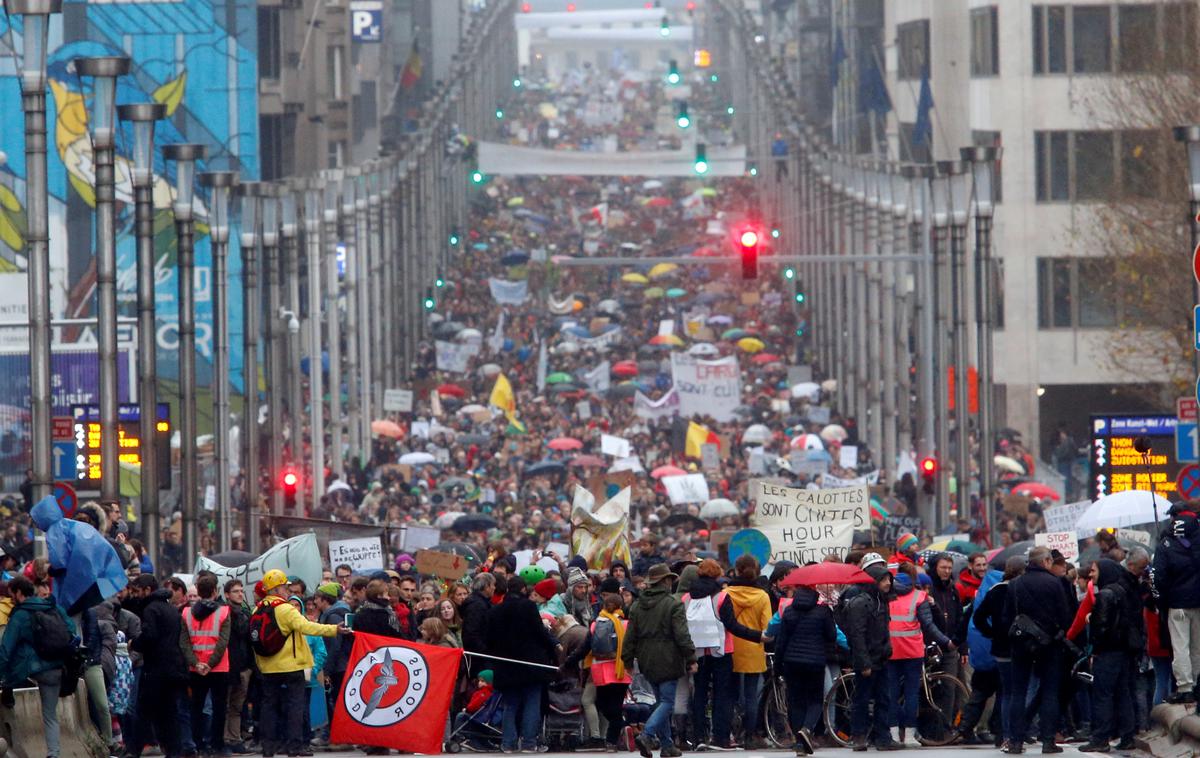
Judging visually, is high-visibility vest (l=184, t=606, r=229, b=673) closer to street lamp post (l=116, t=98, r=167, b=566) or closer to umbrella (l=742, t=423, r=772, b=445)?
street lamp post (l=116, t=98, r=167, b=566)

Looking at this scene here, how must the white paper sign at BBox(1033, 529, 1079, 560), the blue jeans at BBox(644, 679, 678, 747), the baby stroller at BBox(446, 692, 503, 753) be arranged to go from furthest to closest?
1. the white paper sign at BBox(1033, 529, 1079, 560)
2. the baby stroller at BBox(446, 692, 503, 753)
3. the blue jeans at BBox(644, 679, 678, 747)

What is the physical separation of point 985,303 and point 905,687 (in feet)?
87.3

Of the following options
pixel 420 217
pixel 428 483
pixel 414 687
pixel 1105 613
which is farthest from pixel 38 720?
pixel 420 217

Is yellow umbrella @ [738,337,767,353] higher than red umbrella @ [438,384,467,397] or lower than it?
higher

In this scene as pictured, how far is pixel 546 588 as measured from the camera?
2362cm

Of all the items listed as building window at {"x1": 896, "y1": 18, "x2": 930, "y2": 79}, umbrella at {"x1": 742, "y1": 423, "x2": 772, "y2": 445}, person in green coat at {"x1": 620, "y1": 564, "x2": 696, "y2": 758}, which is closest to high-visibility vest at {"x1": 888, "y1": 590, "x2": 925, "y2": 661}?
person in green coat at {"x1": 620, "y1": 564, "x2": 696, "y2": 758}

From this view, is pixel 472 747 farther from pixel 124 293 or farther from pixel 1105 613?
pixel 124 293

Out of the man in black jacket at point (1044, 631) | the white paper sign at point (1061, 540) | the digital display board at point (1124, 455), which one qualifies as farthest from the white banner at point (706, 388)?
the man in black jacket at point (1044, 631)

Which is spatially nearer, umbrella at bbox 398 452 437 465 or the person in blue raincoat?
the person in blue raincoat

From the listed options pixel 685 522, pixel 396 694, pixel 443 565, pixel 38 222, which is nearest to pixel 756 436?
pixel 685 522

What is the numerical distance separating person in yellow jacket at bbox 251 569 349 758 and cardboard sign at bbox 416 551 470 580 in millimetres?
7077

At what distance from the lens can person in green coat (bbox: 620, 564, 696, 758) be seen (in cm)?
2133

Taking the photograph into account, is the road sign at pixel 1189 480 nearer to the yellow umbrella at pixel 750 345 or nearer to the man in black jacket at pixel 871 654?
the man in black jacket at pixel 871 654

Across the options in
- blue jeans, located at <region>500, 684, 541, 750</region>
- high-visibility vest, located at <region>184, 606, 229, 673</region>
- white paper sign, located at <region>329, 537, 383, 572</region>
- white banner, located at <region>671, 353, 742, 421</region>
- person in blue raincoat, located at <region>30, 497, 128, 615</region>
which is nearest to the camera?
person in blue raincoat, located at <region>30, 497, 128, 615</region>
